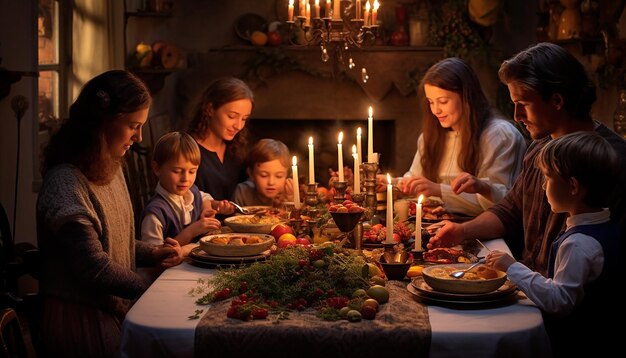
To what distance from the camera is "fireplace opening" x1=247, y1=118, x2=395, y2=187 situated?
743 cm

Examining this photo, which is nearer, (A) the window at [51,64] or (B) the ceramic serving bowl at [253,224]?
(B) the ceramic serving bowl at [253,224]

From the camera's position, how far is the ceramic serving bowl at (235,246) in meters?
2.77

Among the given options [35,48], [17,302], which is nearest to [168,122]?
[35,48]

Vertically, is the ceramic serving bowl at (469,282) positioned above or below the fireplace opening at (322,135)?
below

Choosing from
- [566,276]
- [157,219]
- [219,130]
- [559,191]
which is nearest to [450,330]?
[566,276]

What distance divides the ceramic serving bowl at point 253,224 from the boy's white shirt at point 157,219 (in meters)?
0.22

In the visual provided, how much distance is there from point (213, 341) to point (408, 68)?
5252 millimetres

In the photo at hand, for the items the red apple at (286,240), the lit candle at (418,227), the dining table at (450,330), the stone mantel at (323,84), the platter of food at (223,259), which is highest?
the stone mantel at (323,84)

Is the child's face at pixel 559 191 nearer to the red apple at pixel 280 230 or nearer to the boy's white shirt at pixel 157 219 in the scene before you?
the red apple at pixel 280 230

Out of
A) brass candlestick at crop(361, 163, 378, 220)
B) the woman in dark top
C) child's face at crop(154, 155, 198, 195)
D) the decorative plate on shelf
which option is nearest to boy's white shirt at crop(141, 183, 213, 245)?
child's face at crop(154, 155, 198, 195)

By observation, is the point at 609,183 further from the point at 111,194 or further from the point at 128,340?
the point at 111,194

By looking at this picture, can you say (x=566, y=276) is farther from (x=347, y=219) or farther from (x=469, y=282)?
(x=347, y=219)

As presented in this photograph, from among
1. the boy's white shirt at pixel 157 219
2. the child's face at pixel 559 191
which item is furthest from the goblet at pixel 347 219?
the boy's white shirt at pixel 157 219

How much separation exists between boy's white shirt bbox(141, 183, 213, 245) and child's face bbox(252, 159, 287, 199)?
18.0 inches
